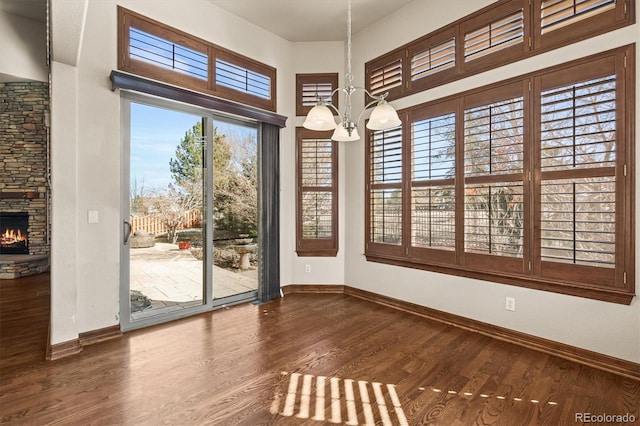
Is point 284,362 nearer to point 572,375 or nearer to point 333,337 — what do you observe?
point 333,337

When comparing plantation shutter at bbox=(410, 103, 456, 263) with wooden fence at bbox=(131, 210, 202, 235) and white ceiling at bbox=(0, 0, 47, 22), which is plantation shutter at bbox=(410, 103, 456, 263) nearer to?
wooden fence at bbox=(131, 210, 202, 235)

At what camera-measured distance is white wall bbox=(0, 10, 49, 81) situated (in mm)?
4281

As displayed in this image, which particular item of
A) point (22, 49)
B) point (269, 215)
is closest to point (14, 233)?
point (22, 49)

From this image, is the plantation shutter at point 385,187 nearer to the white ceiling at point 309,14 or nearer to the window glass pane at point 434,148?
the window glass pane at point 434,148

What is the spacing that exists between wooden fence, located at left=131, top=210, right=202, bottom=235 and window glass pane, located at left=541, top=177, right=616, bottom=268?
149 inches

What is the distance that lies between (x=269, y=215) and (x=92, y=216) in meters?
2.06

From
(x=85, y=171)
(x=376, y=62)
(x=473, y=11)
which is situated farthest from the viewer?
(x=376, y=62)

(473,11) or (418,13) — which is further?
(418,13)

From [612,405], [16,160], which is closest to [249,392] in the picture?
[612,405]

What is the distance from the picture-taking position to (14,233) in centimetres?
582

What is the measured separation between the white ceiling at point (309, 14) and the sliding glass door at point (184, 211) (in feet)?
4.68

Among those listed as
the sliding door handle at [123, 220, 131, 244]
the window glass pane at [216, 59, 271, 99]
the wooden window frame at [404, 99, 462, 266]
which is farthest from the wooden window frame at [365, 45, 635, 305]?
the sliding door handle at [123, 220, 131, 244]

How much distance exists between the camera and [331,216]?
4.75 meters

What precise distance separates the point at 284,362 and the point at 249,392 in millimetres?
481
